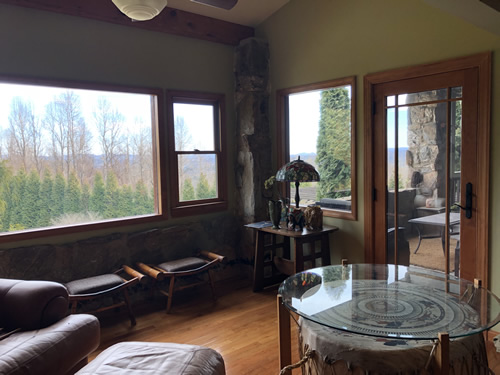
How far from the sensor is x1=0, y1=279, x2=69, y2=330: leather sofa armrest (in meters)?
2.17

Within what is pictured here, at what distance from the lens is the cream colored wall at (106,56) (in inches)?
119

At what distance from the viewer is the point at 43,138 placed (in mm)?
3229

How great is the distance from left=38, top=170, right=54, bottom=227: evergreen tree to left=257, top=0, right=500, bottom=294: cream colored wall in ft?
7.58

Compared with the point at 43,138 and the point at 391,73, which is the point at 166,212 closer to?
the point at 43,138

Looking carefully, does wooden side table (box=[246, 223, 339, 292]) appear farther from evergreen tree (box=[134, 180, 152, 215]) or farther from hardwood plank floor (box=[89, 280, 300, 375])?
evergreen tree (box=[134, 180, 152, 215])

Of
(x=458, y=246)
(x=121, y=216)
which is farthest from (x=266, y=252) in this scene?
(x=458, y=246)

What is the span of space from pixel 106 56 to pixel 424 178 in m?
2.90

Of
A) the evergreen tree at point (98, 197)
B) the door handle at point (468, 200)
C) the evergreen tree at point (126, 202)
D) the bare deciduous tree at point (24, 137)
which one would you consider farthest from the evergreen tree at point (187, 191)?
the door handle at point (468, 200)

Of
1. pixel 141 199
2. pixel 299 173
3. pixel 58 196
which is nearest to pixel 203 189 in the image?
pixel 141 199

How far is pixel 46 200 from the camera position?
326 centimetres

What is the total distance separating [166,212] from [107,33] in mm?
1724

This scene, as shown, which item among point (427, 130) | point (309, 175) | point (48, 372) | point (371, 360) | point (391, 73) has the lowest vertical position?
point (48, 372)

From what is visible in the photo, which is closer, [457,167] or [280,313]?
[280,313]

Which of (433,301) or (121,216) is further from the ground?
(121,216)
